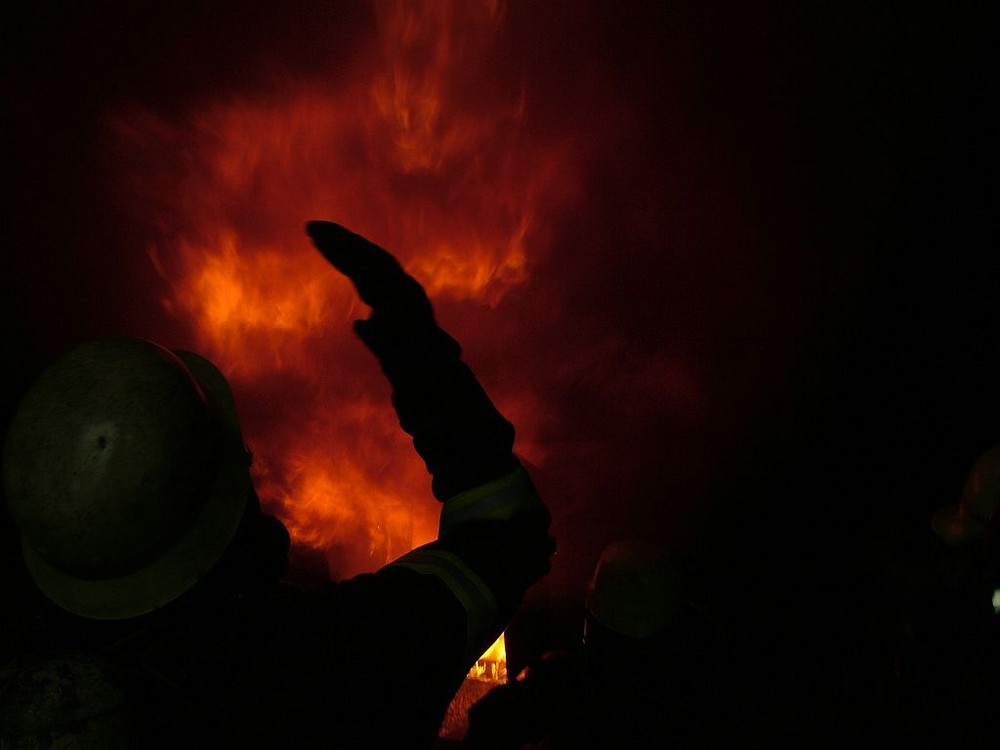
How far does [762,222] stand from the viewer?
4.45 metres

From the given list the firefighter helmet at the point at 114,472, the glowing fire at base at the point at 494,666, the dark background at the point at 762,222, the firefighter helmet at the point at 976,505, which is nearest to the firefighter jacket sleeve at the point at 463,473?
the firefighter helmet at the point at 114,472

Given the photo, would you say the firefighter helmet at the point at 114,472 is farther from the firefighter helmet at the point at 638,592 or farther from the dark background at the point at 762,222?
the dark background at the point at 762,222

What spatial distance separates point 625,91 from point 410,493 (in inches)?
183

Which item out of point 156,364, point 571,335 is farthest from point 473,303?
point 156,364

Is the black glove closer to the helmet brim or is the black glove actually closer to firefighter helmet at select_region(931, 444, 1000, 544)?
the helmet brim

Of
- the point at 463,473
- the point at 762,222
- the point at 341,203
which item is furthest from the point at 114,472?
the point at 762,222

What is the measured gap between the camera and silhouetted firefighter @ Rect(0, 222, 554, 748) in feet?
4.65

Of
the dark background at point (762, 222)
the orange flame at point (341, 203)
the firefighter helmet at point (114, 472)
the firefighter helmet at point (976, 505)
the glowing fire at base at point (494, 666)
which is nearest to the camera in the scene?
the firefighter helmet at point (114, 472)

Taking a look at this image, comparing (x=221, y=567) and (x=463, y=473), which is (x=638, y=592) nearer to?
(x=463, y=473)

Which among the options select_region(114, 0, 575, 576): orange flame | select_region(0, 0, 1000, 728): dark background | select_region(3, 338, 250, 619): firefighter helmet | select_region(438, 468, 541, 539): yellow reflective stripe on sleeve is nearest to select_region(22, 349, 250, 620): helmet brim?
select_region(3, 338, 250, 619): firefighter helmet

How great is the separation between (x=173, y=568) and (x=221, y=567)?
588 mm

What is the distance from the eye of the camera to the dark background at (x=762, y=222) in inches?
156

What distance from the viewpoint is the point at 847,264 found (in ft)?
14.6

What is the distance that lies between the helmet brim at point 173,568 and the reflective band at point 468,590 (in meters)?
1.13
